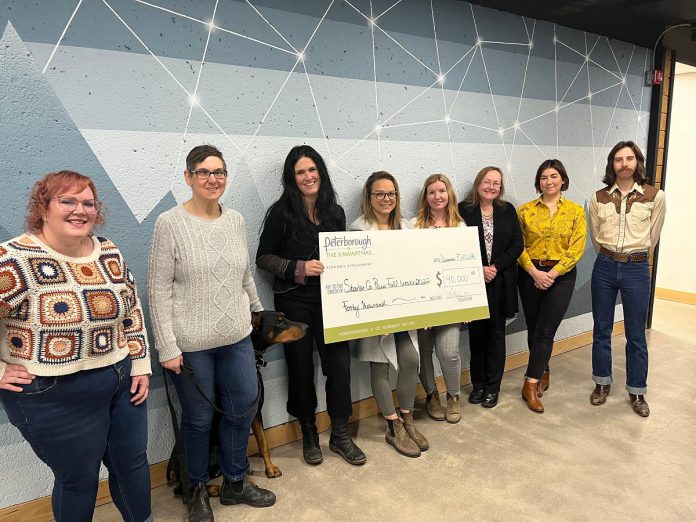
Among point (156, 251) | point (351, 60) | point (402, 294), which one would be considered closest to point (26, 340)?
point (156, 251)

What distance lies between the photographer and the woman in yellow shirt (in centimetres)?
287

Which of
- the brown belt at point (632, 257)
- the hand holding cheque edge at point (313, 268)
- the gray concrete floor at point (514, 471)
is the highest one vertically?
the hand holding cheque edge at point (313, 268)

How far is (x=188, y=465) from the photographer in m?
1.96

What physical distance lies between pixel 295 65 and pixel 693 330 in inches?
171

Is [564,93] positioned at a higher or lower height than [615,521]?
higher

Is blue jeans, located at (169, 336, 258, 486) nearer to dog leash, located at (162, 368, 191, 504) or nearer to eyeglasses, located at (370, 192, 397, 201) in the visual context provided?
dog leash, located at (162, 368, 191, 504)

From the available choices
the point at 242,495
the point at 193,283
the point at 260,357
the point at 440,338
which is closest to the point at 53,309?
the point at 193,283

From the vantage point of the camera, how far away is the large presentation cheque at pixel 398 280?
223cm

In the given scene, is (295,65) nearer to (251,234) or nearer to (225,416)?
(251,234)

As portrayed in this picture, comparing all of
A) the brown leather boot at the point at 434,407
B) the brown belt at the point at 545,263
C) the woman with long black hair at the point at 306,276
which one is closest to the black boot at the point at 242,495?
the woman with long black hair at the point at 306,276

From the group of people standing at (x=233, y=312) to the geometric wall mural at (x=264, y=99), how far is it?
28cm

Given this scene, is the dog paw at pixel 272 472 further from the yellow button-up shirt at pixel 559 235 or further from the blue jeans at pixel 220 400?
the yellow button-up shirt at pixel 559 235

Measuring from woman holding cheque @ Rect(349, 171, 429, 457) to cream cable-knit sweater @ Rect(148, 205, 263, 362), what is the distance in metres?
0.79

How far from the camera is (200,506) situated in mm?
1948
